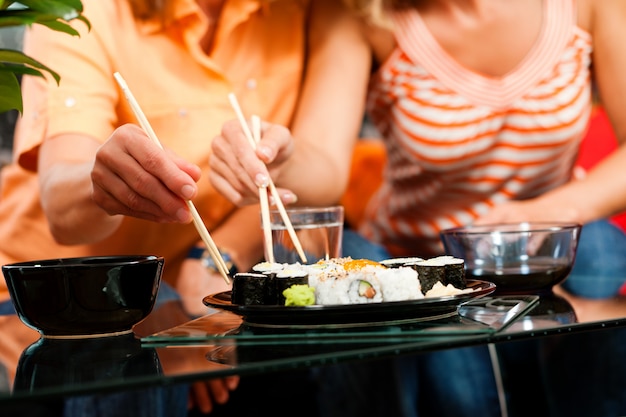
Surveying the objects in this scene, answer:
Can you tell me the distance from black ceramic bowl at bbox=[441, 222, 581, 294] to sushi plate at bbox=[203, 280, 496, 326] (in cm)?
24

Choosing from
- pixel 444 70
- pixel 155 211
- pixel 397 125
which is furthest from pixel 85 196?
pixel 444 70

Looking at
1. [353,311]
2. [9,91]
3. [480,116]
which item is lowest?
[353,311]

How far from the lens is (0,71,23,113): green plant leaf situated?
28.2 inches

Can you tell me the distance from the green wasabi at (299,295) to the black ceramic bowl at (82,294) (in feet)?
0.46

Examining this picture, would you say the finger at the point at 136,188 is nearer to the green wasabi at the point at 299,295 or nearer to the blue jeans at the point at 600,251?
the green wasabi at the point at 299,295

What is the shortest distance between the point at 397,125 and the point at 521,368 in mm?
570

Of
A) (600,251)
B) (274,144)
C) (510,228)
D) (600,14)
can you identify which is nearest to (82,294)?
(274,144)

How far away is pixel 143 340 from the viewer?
611 mm

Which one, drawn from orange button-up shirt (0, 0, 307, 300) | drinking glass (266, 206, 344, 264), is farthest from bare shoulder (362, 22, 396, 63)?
drinking glass (266, 206, 344, 264)

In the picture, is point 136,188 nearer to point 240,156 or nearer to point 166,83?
point 240,156

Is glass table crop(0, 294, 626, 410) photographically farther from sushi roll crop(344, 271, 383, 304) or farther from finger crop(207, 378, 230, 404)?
finger crop(207, 378, 230, 404)

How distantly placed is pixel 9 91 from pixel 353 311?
0.39 meters

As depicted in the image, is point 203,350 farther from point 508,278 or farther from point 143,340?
point 508,278

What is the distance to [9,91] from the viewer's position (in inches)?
28.4
